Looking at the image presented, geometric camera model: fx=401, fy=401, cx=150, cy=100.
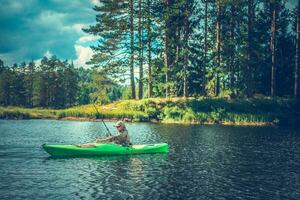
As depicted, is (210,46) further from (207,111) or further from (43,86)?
(43,86)

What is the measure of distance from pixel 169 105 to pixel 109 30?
1937 centimetres

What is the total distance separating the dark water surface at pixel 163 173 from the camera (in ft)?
51.1

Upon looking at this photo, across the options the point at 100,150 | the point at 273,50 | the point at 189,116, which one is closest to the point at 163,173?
the point at 100,150

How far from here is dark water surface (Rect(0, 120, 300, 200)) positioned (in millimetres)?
15578

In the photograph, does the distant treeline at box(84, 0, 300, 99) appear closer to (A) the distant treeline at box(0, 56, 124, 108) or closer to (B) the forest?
(B) the forest

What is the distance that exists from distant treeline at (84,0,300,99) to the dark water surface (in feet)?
82.8

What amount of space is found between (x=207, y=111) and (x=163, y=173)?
1306 inches

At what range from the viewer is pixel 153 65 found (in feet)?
207

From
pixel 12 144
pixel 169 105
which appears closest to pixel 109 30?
pixel 169 105

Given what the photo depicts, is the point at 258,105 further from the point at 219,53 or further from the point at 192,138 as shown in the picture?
the point at 192,138

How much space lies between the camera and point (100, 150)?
79.8 ft

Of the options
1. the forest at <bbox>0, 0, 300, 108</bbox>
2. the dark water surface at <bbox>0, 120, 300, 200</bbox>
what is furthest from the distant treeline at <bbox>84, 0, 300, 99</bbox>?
the dark water surface at <bbox>0, 120, 300, 200</bbox>

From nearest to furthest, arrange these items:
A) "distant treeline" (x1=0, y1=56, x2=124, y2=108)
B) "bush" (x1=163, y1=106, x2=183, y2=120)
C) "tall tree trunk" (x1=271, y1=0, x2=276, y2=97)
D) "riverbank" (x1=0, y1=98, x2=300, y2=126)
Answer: "riverbank" (x1=0, y1=98, x2=300, y2=126)
"tall tree trunk" (x1=271, y1=0, x2=276, y2=97)
"bush" (x1=163, y1=106, x2=183, y2=120)
"distant treeline" (x1=0, y1=56, x2=124, y2=108)

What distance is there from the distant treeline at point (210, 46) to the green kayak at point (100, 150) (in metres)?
29.9
